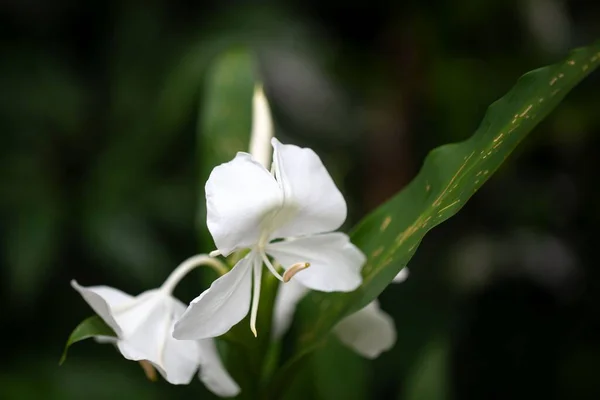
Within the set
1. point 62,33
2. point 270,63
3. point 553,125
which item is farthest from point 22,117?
point 553,125

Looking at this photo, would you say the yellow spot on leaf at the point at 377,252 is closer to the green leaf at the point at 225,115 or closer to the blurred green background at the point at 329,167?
the green leaf at the point at 225,115

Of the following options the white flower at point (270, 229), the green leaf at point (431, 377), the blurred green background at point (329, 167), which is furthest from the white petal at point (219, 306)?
the blurred green background at point (329, 167)

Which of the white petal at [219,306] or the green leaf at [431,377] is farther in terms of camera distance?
the green leaf at [431,377]

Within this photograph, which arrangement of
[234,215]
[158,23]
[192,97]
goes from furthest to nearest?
[158,23] → [192,97] → [234,215]

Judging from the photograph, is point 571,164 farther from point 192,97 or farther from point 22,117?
point 22,117

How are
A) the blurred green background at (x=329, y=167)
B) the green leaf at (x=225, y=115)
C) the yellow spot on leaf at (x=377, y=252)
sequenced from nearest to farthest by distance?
the yellow spot on leaf at (x=377, y=252) < the green leaf at (x=225, y=115) < the blurred green background at (x=329, y=167)
